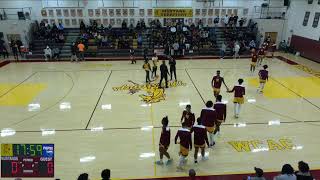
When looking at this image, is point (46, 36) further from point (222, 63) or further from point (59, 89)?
point (222, 63)

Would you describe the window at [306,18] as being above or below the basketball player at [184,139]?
above

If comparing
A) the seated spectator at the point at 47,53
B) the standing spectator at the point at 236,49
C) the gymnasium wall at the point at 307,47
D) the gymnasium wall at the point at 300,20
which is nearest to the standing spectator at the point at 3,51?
the seated spectator at the point at 47,53

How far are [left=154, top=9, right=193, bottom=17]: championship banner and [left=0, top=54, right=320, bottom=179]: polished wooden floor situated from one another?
31.5ft

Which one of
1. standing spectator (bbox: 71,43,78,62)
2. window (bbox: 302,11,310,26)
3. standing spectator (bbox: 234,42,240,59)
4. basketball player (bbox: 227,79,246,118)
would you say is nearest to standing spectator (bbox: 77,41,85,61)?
standing spectator (bbox: 71,43,78,62)

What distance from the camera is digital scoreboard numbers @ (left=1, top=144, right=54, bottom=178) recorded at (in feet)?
16.9

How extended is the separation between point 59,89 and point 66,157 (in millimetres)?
7709

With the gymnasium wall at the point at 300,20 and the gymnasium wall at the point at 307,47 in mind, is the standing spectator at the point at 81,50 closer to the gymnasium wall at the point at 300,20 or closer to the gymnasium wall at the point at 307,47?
the gymnasium wall at the point at 307,47

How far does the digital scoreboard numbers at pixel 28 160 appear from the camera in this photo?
5148 mm

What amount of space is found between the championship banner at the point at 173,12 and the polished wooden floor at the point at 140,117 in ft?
31.5

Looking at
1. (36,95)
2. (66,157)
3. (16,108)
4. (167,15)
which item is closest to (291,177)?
(66,157)

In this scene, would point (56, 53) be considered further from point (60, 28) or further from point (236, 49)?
point (236, 49)

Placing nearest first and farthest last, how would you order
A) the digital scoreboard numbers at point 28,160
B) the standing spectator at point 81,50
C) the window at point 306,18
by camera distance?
1. the digital scoreboard numbers at point 28,160
2. the standing spectator at point 81,50
3. the window at point 306,18

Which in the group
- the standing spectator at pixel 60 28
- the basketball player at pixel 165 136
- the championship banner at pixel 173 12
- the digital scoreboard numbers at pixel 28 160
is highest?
the championship banner at pixel 173 12

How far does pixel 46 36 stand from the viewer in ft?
81.7
